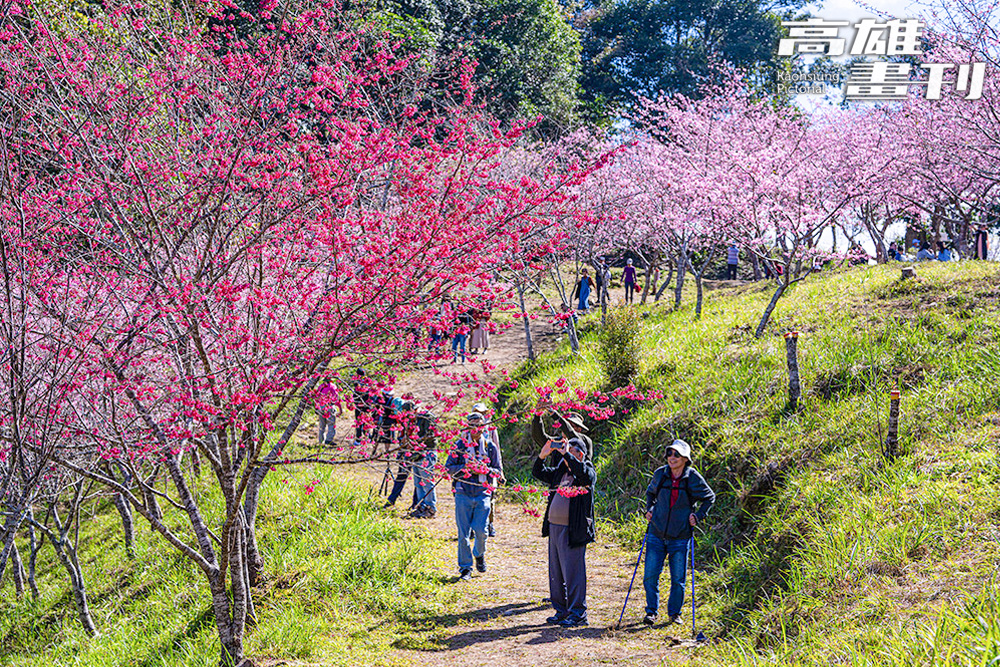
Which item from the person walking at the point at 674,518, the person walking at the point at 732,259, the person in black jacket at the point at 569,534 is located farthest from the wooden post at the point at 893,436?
the person walking at the point at 732,259

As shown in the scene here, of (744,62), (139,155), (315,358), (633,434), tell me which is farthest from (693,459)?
(744,62)

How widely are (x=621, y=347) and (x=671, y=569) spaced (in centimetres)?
637

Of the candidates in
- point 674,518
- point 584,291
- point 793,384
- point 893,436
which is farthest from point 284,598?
point 584,291

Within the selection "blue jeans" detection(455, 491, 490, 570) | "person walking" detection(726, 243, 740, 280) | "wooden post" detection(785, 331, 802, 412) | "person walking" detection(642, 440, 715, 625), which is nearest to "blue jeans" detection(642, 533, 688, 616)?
"person walking" detection(642, 440, 715, 625)

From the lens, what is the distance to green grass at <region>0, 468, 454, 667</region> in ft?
20.8

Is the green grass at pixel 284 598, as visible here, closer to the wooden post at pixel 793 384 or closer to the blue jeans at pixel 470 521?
the blue jeans at pixel 470 521

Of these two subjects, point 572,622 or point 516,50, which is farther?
point 516,50

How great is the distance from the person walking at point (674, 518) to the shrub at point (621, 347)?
5.68m

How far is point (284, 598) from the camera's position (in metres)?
7.12

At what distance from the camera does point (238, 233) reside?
672 centimetres

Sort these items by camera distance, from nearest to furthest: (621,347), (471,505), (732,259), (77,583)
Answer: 1. (471,505)
2. (77,583)
3. (621,347)
4. (732,259)

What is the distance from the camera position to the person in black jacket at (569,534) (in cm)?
626

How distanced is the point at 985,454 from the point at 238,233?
688cm

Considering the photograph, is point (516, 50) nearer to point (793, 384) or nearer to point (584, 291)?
point (584, 291)
